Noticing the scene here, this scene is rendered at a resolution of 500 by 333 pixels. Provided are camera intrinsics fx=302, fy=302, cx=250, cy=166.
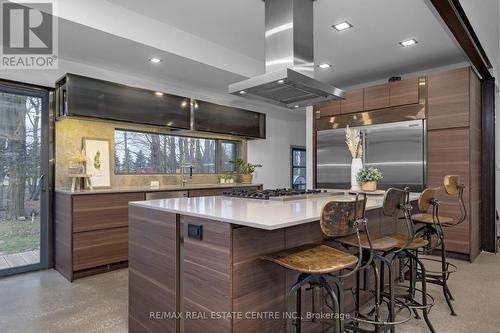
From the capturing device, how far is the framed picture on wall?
389cm

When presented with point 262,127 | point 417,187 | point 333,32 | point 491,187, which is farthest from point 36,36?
Result: point 491,187

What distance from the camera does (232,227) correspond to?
1530 millimetres

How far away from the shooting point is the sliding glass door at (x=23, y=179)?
11.3 feet

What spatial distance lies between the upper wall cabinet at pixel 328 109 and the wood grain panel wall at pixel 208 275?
4.02 metres

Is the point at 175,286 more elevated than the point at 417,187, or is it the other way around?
the point at 417,187

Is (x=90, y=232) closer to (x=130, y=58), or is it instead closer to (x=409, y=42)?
(x=130, y=58)

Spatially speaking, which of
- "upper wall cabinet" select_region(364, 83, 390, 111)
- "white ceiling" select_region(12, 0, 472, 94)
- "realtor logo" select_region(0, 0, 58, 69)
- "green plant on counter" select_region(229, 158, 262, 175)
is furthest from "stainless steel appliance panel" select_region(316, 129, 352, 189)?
"realtor logo" select_region(0, 0, 58, 69)

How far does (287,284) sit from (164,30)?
2942 millimetres

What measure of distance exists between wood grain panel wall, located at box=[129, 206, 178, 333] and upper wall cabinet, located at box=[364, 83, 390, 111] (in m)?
3.88

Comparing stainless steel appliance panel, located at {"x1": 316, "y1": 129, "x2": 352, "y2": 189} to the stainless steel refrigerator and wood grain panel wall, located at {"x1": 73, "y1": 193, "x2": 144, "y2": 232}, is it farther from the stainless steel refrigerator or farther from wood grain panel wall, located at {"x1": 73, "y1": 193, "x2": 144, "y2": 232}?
wood grain panel wall, located at {"x1": 73, "y1": 193, "x2": 144, "y2": 232}

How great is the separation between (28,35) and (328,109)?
4.25 meters

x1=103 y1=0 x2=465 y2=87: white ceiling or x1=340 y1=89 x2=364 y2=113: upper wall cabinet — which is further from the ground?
x1=103 y1=0 x2=465 y2=87: white ceiling

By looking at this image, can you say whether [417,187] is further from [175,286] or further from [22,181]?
[22,181]

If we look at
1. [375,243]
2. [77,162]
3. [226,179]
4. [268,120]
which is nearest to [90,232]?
[77,162]
